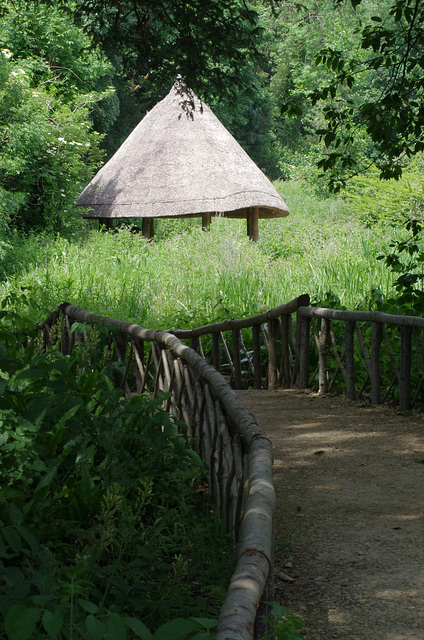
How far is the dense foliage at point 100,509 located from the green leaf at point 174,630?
53 cm

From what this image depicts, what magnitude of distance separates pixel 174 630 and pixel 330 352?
618 cm

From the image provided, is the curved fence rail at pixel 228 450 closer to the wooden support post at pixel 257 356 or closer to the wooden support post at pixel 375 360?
the wooden support post at pixel 375 360

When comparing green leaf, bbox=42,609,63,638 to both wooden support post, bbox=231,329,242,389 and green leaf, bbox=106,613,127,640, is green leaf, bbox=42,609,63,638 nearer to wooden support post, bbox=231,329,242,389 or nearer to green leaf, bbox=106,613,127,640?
green leaf, bbox=106,613,127,640

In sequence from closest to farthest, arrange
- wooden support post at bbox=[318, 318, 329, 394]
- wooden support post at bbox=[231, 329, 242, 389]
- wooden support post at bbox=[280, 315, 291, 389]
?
wooden support post at bbox=[318, 318, 329, 394]
wooden support post at bbox=[280, 315, 291, 389]
wooden support post at bbox=[231, 329, 242, 389]

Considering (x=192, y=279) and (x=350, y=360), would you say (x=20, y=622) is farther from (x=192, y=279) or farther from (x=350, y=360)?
(x=192, y=279)

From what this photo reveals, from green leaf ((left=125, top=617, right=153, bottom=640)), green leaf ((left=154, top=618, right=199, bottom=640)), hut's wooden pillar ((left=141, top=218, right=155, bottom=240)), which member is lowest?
green leaf ((left=125, top=617, right=153, bottom=640))

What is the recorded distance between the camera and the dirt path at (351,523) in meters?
2.59

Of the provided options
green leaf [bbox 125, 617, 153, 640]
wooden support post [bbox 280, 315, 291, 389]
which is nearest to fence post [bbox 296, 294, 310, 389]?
wooden support post [bbox 280, 315, 291, 389]

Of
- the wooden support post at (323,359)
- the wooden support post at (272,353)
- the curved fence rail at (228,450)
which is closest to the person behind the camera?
the curved fence rail at (228,450)

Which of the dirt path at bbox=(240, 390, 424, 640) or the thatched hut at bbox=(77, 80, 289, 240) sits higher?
the thatched hut at bbox=(77, 80, 289, 240)

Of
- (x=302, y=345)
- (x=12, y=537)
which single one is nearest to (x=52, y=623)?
(x=12, y=537)

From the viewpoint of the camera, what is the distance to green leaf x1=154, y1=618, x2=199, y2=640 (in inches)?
46.2

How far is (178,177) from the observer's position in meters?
17.8

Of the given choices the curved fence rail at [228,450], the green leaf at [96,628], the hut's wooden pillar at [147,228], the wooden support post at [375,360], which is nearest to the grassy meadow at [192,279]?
the wooden support post at [375,360]
